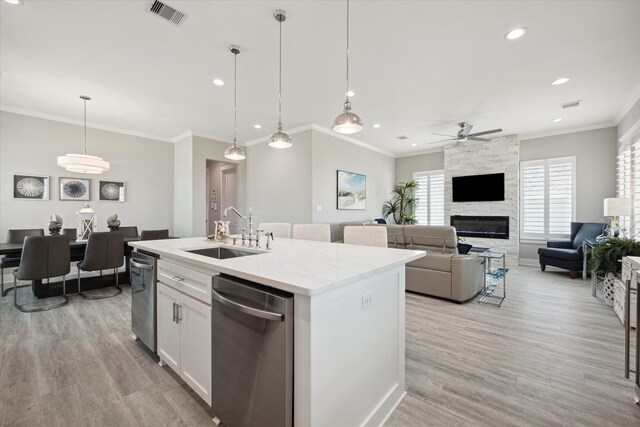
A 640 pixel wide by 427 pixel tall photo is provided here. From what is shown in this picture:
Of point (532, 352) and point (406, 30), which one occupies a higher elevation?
point (406, 30)

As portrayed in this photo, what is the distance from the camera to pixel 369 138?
651 cm

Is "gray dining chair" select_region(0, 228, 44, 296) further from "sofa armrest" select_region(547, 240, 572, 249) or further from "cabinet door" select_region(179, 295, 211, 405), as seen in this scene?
"sofa armrest" select_region(547, 240, 572, 249)

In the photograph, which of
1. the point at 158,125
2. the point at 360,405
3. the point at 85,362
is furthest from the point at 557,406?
the point at 158,125

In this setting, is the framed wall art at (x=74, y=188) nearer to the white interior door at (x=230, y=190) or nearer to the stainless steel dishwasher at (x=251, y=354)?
the white interior door at (x=230, y=190)

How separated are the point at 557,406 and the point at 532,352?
2.44 ft

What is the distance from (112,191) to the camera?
215 inches

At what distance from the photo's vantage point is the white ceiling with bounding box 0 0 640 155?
234 centimetres

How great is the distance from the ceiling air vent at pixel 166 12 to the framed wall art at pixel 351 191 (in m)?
4.11

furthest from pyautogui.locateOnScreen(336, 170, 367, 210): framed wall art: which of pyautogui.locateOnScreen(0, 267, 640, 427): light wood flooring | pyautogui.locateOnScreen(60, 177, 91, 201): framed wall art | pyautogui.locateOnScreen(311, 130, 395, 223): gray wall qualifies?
pyautogui.locateOnScreen(60, 177, 91, 201): framed wall art

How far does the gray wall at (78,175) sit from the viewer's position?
446 centimetres

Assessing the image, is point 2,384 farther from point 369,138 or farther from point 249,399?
point 369,138

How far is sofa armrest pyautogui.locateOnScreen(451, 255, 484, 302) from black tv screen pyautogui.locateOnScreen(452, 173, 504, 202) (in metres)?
3.58

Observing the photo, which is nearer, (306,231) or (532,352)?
(532,352)

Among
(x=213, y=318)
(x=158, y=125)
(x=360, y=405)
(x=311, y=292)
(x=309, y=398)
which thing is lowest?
(x=360, y=405)
